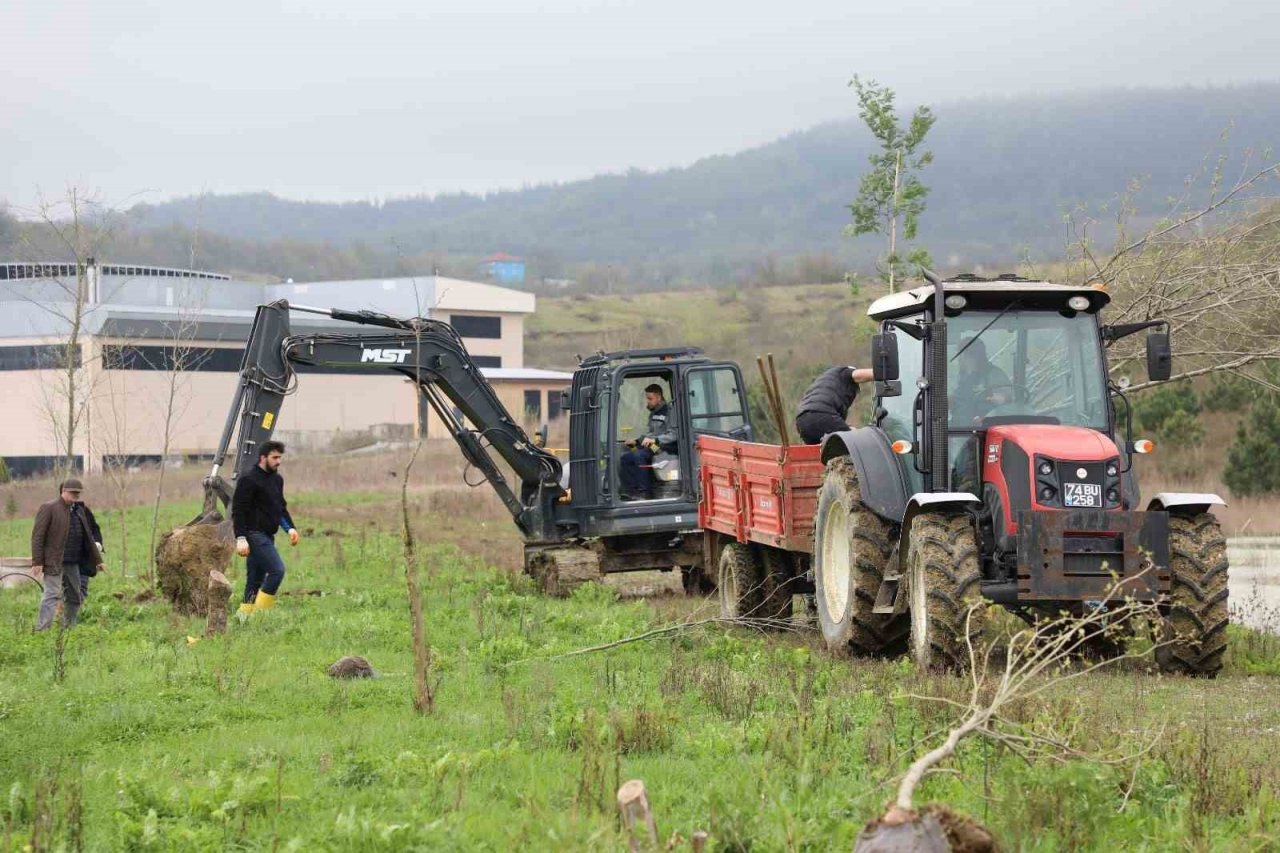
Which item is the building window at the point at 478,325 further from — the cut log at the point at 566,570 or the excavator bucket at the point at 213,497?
the excavator bucket at the point at 213,497

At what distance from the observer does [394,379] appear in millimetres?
72188

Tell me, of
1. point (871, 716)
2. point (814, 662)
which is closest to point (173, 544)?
point (814, 662)

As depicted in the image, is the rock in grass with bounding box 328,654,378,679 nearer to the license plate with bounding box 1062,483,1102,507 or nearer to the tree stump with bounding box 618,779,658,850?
the license plate with bounding box 1062,483,1102,507

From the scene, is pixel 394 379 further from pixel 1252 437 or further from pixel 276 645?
pixel 276 645

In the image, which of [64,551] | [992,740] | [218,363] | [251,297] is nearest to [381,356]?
[64,551]

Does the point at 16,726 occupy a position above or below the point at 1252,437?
below

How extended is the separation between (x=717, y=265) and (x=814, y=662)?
189 meters

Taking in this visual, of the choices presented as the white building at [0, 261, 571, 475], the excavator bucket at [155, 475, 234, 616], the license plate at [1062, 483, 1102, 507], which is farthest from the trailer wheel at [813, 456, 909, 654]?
the white building at [0, 261, 571, 475]

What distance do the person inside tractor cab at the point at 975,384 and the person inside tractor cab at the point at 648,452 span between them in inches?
297

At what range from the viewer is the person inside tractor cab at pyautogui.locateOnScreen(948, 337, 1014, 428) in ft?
36.1

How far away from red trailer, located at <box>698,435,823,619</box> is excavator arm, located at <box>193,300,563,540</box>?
355 cm

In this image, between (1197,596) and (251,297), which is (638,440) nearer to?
(1197,596)

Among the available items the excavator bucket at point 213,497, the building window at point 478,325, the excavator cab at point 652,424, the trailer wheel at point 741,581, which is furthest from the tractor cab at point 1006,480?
the building window at point 478,325

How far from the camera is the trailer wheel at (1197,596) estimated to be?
1023 centimetres
